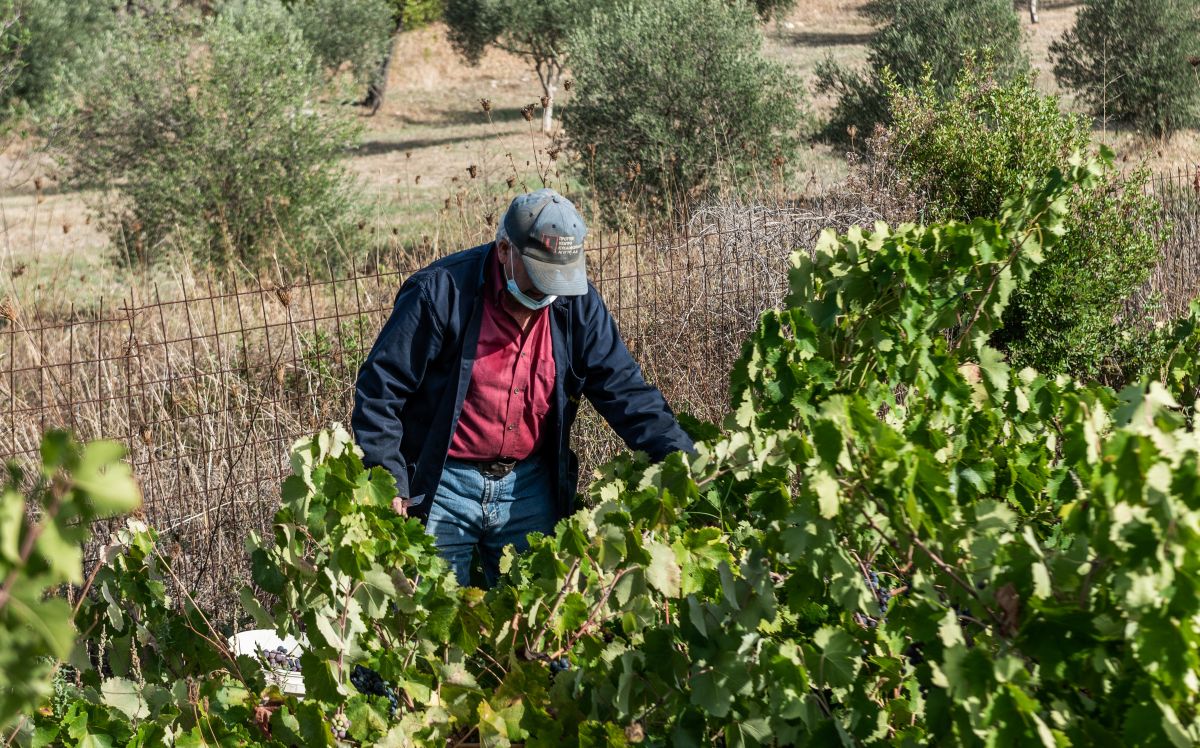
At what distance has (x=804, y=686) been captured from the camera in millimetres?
1796

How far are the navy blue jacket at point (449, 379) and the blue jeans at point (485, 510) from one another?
65mm

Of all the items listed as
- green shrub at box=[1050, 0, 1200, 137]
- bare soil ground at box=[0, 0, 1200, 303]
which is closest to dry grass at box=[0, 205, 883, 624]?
bare soil ground at box=[0, 0, 1200, 303]

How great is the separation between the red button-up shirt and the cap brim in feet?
0.78

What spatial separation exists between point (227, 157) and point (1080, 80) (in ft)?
48.2

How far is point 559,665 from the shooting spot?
2.57 m

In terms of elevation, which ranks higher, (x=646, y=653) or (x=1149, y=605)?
(x=1149, y=605)

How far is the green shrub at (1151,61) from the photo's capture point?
700 inches

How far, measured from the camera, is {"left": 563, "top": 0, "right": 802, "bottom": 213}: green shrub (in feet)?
42.5

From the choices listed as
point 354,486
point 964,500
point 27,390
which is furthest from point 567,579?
point 27,390

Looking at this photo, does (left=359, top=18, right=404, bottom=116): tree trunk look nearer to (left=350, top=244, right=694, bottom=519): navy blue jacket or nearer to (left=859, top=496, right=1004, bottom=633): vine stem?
(left=350, top=244, right=694, bottom=519): navy blue jacket

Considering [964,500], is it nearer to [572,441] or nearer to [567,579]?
[567,579]

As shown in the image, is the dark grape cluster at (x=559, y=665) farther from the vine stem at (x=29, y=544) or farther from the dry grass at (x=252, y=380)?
the dry grass at (x=252, y=380)

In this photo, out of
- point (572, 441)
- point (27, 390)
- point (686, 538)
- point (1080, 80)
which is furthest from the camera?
point (1080, 80)

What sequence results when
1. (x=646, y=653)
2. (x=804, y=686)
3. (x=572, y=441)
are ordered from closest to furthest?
(x=804, y=686), (x=646, y=653), (x=572, y=441)
